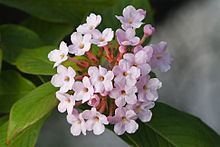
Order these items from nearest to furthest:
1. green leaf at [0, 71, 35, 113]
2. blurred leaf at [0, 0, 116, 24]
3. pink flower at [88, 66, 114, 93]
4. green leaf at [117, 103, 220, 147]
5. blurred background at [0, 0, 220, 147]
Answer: pink flower at [88, 66, 114, 93] < green leaf at [117, 103, 220, 147] < green leaf at [0, 71, 35, 113] < blurred leaf at [0, 0, 116, 24] < blurred background at [0, 0, 220, 147]

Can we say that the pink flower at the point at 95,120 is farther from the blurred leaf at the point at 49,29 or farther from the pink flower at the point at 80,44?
the blurred leaf at the point at 49,29

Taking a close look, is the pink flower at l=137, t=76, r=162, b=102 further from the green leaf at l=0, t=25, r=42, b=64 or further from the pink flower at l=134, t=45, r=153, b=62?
the green leaf at l=0, t=25, r=42, b=64

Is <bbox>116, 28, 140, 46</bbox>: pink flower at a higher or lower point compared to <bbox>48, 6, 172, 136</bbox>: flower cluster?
higher

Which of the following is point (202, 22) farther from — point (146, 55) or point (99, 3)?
point (146, 55)

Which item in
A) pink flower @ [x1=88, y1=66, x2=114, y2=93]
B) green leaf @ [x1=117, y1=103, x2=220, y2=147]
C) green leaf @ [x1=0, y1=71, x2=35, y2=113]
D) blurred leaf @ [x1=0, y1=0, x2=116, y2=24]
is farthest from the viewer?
blurred leaf @ [x1=0, y1=0, x2=116, y2=24]

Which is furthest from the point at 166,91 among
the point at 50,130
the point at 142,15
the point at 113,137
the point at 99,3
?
the point at 142,15

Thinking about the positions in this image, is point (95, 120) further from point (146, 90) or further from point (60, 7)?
point (60, 7)

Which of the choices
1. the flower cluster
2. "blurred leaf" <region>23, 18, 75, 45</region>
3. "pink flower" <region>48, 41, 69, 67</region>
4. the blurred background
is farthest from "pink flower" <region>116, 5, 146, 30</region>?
the blurred background
